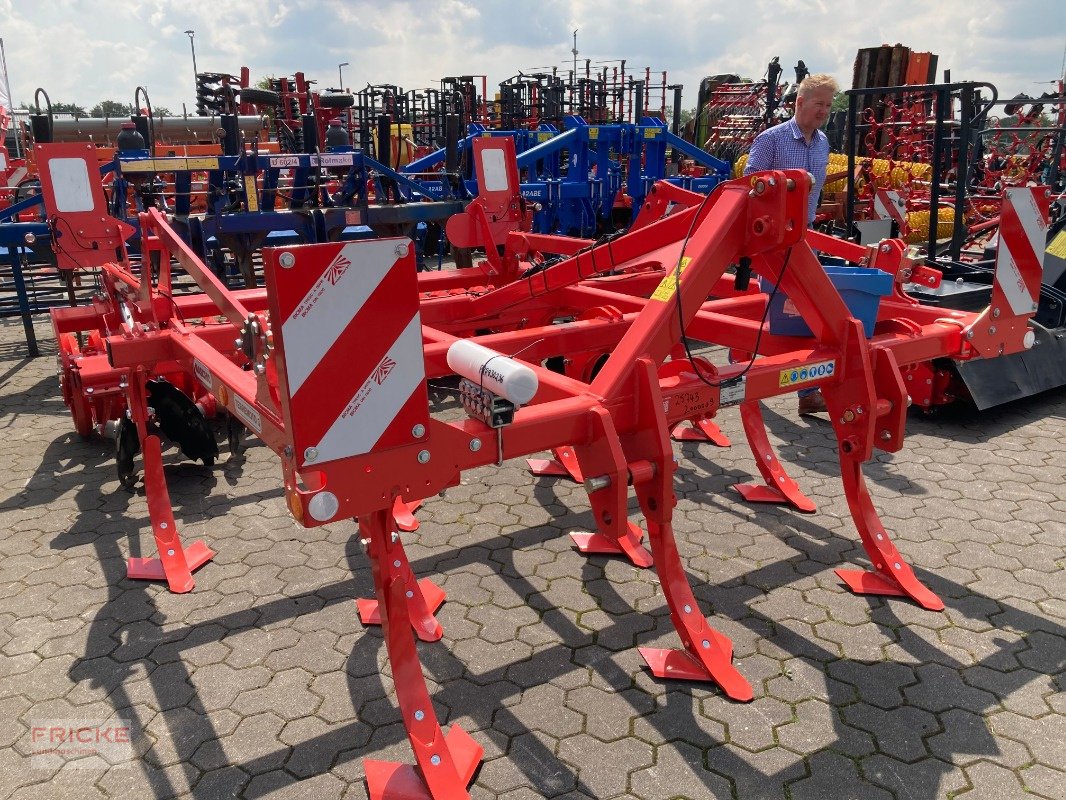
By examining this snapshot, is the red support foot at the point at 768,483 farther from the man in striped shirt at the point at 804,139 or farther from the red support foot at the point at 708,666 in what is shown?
the red support foot at the point at 708,666

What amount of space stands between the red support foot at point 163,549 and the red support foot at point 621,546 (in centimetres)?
176

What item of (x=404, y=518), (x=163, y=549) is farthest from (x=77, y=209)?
(x=404, y=518)

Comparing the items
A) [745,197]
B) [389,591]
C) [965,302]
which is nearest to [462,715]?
[389,591]

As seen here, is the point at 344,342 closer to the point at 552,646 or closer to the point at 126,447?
the point at 552,646

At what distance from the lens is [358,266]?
1870 millimetres

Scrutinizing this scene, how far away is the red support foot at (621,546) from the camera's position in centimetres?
367

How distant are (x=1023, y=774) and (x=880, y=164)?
10075mm

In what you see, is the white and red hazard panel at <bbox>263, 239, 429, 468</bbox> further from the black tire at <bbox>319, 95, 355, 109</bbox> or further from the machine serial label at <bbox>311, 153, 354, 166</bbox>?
the black tire at <bbox>319, 95, 355, 109</bbox>

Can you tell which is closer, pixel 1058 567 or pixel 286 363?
pixel 286 363

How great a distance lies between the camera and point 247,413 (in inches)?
92.7

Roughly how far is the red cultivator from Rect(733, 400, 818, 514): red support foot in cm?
1

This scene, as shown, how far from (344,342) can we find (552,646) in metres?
1.67

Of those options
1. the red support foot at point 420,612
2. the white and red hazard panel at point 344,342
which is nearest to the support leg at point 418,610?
the red support foot at point 420,612

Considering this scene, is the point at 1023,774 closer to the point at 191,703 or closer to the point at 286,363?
the point at 286,363
